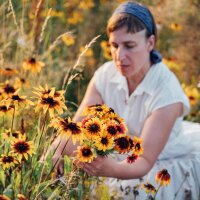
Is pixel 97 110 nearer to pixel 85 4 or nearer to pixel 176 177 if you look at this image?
pixel 176 177

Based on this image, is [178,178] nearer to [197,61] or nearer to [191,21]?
[197,61]

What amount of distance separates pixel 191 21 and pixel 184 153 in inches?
76.5

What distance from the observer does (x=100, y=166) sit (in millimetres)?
1676

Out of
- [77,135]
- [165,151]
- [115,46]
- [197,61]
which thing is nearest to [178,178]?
[165,151]

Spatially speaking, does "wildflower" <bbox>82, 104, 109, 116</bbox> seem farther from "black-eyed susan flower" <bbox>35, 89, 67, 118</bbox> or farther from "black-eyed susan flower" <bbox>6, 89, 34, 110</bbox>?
"black-eyed susan flower" <bbox>6, 89, 34, 110</bbox>

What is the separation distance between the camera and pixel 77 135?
143 centimetres

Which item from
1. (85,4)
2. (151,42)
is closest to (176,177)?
(151,42)

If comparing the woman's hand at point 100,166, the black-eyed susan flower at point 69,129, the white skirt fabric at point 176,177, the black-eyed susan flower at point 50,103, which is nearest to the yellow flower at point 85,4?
the white skirt fabric at point 176,177

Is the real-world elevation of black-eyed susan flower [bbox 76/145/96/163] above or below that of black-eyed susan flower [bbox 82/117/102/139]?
below

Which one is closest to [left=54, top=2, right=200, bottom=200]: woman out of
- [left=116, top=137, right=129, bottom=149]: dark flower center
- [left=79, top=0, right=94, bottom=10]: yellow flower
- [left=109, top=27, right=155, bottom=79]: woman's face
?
[left=109, top=27, right=155, bottom=79]: woman's face

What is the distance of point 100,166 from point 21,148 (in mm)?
302

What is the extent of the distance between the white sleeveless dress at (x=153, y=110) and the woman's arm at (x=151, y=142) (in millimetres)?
45

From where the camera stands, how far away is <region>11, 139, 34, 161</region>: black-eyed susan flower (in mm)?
1504

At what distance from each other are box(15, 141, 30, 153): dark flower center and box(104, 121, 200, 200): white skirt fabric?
2.34 feet
